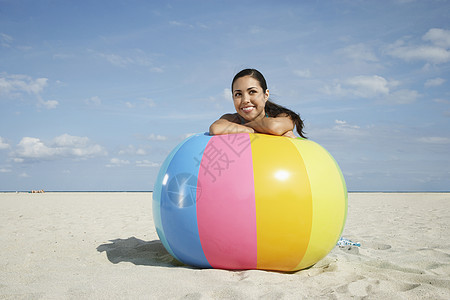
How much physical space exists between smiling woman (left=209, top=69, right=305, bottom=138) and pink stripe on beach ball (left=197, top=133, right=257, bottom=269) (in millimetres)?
417

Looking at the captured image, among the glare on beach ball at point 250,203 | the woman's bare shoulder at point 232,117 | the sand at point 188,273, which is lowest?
the sand at point 188,273

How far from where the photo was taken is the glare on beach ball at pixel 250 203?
3.16 m

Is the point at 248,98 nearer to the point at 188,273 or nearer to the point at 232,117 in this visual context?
the point at 232,117

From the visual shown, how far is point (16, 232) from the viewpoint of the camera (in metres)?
6.44

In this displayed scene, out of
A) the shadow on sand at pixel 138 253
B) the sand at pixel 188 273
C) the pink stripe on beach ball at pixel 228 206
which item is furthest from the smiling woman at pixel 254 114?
the shadow on sand at pixel 138 253

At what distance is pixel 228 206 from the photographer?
10.3 ft

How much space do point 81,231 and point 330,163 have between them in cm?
497

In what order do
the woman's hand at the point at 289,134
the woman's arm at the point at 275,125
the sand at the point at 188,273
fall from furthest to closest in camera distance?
the woman's hand at the point at 289,134 → the woman's arm at the point at 275,125 → the sand at the point at 188,273

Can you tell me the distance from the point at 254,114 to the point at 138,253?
2360mm

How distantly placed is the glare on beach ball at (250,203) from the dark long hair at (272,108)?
1.83 ft

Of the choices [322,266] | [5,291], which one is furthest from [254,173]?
[5,291]

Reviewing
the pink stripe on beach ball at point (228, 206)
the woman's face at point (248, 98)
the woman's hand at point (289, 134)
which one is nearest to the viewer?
the pink stripe on beach ball at point (228, 206)

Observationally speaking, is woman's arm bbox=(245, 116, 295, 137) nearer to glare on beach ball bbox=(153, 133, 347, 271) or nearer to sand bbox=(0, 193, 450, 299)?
glare on beach ball bbox=(153, 133, 347, 271)

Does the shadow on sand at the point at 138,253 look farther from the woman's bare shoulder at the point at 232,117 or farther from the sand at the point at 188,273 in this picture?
the woman's bare shoulder at the point at 232,117
